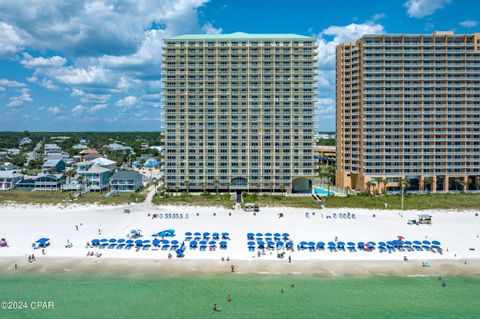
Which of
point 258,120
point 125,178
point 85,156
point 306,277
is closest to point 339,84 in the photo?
point 258,120

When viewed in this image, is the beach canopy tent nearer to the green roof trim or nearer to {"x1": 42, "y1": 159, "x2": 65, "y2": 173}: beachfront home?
the green roof trim

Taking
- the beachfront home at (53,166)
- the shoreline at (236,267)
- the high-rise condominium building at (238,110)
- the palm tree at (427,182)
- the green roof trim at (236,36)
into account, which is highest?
the green roof trim at (236,36)

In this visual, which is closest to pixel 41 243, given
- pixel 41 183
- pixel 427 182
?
pixel 41 183

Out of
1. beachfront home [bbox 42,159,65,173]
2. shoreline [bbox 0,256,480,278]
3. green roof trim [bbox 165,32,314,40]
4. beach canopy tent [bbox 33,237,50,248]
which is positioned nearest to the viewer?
shoreline [bbox 0,256,480,278]

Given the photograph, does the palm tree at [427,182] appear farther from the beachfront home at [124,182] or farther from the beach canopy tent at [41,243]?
the beach canopy tent at [41,243]

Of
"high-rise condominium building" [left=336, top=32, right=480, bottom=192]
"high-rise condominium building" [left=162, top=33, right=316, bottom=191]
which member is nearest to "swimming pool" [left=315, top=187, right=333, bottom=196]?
"high-rise condominium building" [left=162, top=33, right=316, bottom=191]

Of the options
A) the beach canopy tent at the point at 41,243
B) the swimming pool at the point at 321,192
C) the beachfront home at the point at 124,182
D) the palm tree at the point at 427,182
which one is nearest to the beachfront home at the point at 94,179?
the beachfront home at the point at 124,182

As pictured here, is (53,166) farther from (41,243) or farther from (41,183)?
(41,243)
